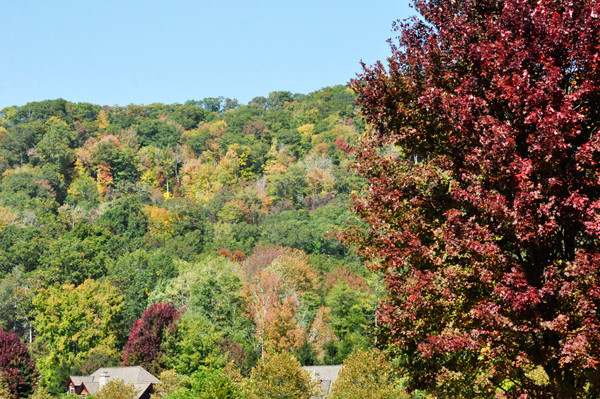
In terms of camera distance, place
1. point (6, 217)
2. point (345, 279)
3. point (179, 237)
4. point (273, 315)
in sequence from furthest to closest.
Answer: point (6, 217) → point (179, 237) → point (345, 279) → point (273, 315)

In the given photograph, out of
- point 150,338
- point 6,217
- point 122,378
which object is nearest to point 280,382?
point 122,378

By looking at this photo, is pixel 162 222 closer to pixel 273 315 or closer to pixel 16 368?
pixel 16 368

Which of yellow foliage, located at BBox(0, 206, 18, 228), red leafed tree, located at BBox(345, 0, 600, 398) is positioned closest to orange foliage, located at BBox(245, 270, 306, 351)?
red leafed tree, located at BBox(345, 0, 600, 398)

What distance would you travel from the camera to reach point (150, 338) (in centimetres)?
5588

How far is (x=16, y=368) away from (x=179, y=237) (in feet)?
109

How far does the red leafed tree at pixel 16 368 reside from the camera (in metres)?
51.8

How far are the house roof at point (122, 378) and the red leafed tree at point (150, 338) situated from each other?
2.97 metres

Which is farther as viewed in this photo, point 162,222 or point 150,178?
point 150,178

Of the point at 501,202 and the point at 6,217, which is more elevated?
the point at 501,202

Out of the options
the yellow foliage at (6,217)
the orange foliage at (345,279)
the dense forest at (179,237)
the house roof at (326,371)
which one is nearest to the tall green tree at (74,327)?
the dense forest at (179,237)

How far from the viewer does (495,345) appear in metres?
8.46

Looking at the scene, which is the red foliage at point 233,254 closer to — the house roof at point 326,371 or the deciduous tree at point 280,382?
the house roof at point 326,371

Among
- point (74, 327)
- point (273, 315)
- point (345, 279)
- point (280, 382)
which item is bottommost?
point (74, 327)

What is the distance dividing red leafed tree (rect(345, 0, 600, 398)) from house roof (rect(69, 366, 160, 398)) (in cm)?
4194
